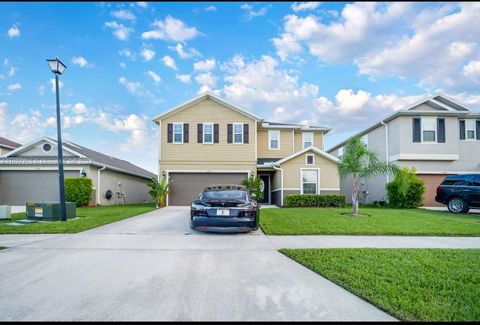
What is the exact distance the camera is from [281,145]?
22156 mm

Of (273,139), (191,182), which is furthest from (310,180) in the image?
(191,182)

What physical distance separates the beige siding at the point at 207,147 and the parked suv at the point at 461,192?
34.8ft

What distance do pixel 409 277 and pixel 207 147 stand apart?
16200 mm

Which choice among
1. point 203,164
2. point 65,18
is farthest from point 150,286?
point 203,164

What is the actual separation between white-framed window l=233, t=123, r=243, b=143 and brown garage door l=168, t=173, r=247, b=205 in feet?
7.39

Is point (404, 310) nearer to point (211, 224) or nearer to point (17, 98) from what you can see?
point (211, 224)

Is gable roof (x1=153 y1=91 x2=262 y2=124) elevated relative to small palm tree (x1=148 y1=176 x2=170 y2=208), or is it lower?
elevated

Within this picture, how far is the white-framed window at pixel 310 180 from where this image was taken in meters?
18.7

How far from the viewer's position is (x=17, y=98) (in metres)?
14.0

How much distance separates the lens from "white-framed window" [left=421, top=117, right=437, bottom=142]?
19.6 m

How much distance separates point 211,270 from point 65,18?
4.43 metres

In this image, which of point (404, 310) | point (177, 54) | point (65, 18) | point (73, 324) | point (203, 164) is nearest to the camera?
point (73, 324)

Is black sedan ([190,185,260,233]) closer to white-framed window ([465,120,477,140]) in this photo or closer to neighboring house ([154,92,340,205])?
neighboring house ([154,92,340,205])

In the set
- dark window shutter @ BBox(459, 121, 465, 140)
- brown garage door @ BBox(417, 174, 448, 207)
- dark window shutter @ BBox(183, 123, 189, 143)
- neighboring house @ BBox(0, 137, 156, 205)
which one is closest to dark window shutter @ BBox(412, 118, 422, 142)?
brown garage door @ BBox(417, 174, 448, 207)
